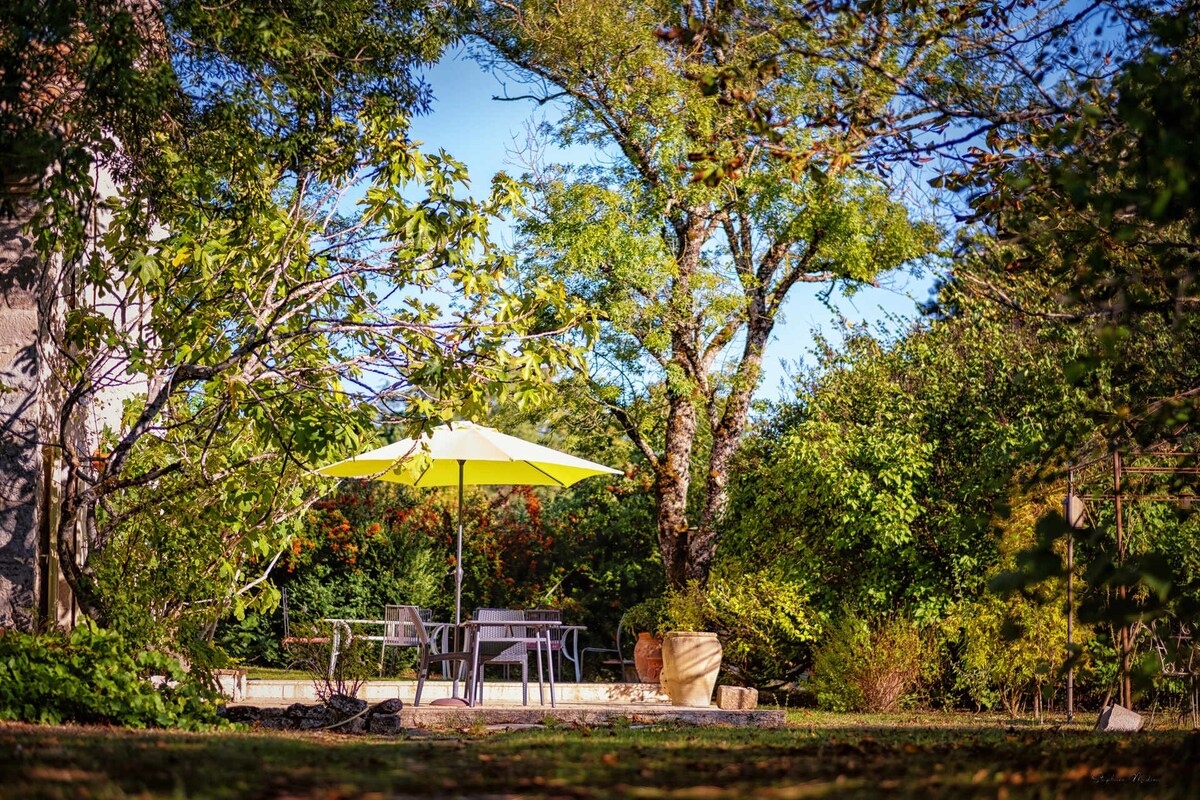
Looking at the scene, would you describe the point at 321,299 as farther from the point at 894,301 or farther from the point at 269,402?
the point at 894,301

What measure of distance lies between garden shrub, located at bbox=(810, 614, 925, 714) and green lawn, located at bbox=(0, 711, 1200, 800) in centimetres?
568

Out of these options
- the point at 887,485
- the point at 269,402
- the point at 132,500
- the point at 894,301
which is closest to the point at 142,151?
the point at 269,402

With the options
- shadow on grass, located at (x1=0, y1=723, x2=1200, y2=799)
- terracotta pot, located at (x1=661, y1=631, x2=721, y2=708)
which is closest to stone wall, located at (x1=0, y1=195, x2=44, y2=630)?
shadow on grass, located at (x1=0, y1=723, x2=1200, y2=799)

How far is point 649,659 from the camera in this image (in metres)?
13.2

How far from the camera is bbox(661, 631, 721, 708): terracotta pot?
35.2ft

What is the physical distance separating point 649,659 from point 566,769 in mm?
9603

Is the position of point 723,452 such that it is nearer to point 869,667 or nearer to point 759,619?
point 759,619

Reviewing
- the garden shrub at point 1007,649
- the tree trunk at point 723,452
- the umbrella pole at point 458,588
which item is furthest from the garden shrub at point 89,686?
the tree trunk at point 723,452

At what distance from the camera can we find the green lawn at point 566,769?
3154 mm

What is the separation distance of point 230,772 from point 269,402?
4.38 metres

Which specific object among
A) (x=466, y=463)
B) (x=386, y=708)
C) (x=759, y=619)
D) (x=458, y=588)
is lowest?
(x=386, y=708)

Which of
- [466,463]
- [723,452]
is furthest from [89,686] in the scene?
[723,452]

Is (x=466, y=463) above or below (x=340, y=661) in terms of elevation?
above

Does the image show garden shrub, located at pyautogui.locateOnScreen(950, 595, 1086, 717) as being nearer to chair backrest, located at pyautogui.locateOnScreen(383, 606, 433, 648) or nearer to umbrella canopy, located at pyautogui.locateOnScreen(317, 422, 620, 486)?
umbrella canopy, located at pyautogui.locateOnScreen(317, 422, 620, 486)
